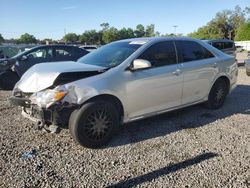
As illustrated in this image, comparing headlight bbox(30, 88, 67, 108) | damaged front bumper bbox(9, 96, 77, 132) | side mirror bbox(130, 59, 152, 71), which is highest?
side mirror bbox(130, 59, 152, 71)

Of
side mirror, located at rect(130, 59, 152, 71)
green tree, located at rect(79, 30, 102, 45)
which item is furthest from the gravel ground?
green tree, located at rect(79, 30, 102, 45)

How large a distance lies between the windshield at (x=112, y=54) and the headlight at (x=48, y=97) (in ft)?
3.56

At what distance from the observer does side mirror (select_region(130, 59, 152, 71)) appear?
15.6 ft

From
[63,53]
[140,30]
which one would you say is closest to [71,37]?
[140,30]

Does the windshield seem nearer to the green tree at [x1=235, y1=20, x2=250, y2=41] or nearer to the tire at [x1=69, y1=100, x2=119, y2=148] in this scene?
the tire at [x1=69, y1=100, x2=119, y2=148]

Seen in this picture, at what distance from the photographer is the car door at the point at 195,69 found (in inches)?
223

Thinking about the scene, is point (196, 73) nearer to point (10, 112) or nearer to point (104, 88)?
point (104, 88)

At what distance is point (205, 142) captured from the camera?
466cm

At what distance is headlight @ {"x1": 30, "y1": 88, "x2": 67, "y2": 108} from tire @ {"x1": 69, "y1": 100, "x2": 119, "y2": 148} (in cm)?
33

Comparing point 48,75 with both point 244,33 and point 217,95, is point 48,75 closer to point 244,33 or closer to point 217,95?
point 217,95

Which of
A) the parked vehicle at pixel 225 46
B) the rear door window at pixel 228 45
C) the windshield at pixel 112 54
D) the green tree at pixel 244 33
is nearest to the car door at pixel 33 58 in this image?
the windshield at pixel 112 54

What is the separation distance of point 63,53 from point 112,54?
599 cm

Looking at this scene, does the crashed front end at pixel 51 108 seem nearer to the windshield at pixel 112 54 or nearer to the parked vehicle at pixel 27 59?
the windshield at pixel 112 54

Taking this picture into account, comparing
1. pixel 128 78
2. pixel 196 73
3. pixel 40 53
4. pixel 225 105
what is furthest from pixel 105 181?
pixel 40 53
